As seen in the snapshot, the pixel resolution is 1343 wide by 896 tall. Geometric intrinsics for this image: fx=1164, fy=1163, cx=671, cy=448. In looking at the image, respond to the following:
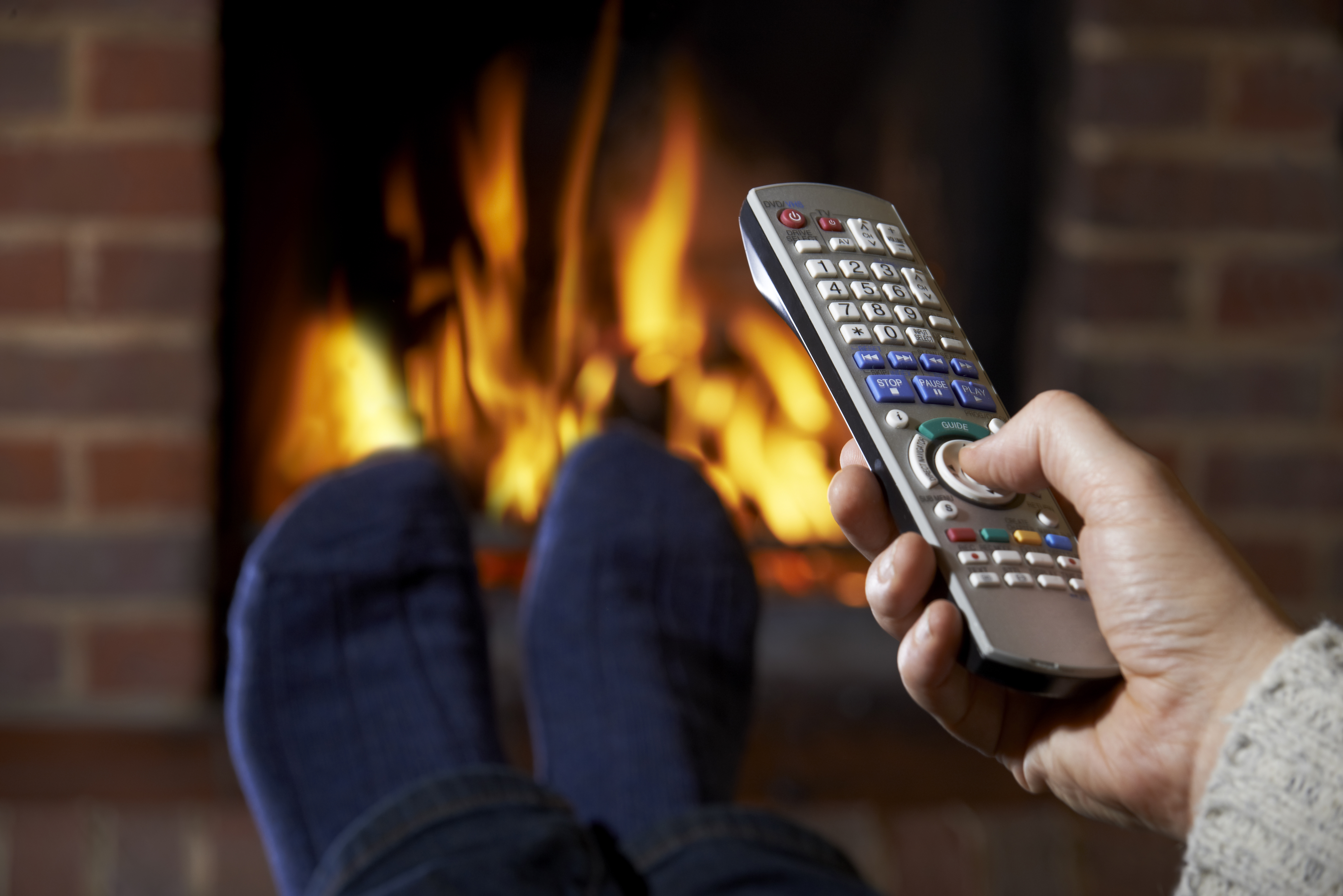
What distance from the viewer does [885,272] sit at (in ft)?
1.52

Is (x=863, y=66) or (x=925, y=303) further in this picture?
(x=863, y=66)

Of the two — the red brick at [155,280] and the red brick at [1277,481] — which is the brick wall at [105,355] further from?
the red brick at [1277,481]

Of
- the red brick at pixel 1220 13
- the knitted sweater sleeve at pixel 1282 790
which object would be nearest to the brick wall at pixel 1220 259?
the red brick at pixel 1220 13

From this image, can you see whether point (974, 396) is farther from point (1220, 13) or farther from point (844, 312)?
point (1220, 13)

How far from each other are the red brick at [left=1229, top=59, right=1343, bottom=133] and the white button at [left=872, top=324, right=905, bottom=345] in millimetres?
594

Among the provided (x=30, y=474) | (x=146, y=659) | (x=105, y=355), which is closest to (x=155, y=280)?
(x=105, y=355)

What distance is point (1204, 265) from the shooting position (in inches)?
35.6

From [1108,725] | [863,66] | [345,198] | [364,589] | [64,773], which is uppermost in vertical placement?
[863,66]

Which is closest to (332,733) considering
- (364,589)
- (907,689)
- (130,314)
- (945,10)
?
(364,589)

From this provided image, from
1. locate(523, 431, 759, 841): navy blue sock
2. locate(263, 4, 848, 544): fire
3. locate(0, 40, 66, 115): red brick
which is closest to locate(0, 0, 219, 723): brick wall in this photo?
locate(0, 40, 66, 115): red brick

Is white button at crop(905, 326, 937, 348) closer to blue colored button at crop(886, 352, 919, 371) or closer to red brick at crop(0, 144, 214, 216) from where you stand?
blue colored button at crop(886, 352, 919, 371)

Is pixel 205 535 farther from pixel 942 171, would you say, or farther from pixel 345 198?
pixel 942 171

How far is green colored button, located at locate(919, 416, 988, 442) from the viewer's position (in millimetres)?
423

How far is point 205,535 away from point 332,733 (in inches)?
7.5
